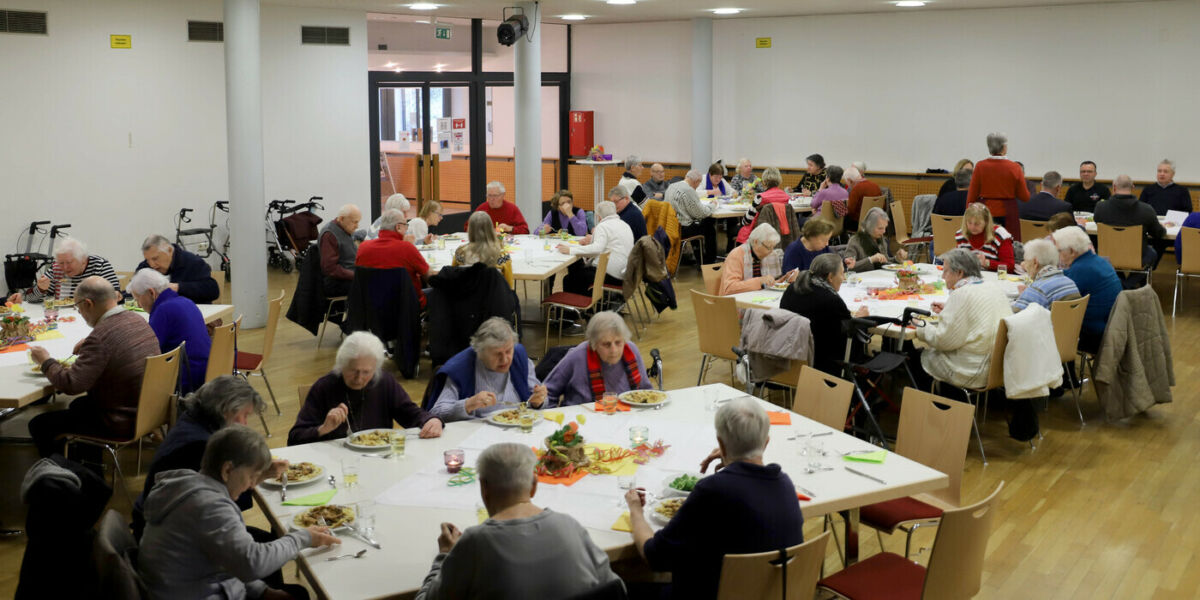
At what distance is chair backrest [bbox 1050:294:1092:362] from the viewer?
6.67 m

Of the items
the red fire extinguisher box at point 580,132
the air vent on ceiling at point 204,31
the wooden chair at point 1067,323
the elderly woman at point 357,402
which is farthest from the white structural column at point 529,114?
the elderly woman at point 357,402

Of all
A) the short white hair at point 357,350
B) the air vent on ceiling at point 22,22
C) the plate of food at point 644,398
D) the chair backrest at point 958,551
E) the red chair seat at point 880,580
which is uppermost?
the air vent on ceiling at point 22,22

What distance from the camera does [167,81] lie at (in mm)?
11734

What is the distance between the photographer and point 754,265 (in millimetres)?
7938

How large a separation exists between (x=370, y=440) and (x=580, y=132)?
1328 centimetres

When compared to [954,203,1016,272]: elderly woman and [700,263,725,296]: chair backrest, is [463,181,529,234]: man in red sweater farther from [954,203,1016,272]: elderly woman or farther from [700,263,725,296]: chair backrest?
[954,203,1016,272]: elderly woman

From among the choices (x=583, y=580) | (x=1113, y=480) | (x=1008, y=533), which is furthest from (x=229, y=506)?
(x=1113, y=480)

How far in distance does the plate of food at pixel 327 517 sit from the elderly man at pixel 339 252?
16.8ft

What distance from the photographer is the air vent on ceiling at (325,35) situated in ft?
42.5

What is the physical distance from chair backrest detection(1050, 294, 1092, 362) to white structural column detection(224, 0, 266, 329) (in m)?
6.57

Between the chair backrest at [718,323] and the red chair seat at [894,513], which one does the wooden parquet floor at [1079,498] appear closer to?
the red chair seat at [894,513]

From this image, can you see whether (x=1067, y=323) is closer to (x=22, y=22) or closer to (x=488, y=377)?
(x=488, y=377)

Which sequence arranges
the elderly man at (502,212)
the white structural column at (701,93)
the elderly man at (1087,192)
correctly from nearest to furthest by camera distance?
the elderly man at (502,212), the elderly man at (1087,192), the white structural column at (701,93)

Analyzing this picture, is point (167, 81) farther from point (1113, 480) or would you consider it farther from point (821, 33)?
point (1113, 480)
